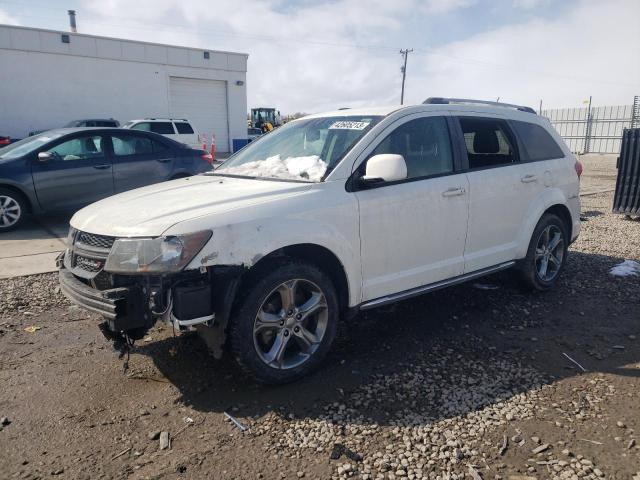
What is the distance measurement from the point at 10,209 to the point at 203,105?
2155 centimetres

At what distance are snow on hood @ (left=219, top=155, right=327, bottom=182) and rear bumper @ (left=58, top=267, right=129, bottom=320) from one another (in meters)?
1.47

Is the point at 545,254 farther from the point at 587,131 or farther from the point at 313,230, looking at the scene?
the point at 587,131

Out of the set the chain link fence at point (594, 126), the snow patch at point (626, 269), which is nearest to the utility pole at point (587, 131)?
the chain link fence at point (594, 126)

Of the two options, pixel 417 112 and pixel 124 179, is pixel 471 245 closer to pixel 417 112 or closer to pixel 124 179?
pixel 417 112

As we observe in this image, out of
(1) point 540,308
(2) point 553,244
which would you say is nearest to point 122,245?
(1) point 540,308

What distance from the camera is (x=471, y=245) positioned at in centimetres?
438

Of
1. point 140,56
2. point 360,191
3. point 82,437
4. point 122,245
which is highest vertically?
point 140,56

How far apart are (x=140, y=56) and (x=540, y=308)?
25.1 m

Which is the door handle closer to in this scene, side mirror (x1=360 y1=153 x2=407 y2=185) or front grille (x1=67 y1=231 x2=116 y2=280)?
side mirror (x1=360 y1=153 x2=407 y2=185)

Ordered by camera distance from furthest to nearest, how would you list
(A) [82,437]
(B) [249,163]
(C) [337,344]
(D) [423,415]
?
(B) [249,163], (C) [337,344], (D) [423,415], (A) [82,437]

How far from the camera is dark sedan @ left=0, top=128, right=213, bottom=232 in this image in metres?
7.78

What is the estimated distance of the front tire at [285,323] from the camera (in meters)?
3.13

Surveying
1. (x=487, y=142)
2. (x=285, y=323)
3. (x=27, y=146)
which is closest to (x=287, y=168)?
(x=285, y=323)

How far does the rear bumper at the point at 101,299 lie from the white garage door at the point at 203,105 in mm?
25269
